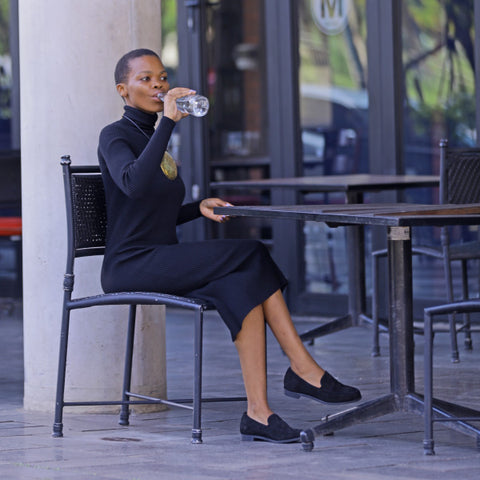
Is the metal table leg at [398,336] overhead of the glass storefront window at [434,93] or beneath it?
beneath

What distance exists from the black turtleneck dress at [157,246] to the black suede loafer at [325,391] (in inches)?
12.7

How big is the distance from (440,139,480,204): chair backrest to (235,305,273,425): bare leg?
2094mm

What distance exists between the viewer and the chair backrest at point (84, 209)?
4.21 m

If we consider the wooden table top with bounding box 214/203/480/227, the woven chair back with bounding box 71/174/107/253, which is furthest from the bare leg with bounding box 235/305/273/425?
the woven chair back with bounding box 71/174/107/253

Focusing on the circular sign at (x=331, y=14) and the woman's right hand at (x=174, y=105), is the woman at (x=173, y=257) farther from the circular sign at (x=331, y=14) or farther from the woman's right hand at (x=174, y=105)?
the circular sign at (x=331, y=14)

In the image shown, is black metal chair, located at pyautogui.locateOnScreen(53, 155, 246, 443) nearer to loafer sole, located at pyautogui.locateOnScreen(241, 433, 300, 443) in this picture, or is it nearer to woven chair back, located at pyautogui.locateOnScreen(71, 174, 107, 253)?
woven chair back, located at pyautogui.locateOnScreen(71, 174, 107, 253)

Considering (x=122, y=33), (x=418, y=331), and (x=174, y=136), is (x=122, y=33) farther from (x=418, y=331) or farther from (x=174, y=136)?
(x=174, y=136)

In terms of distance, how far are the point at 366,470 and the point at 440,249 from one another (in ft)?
9.09

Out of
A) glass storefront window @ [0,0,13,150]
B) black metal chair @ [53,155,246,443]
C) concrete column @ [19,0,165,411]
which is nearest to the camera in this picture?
black metal chair @ [53,155,246,443]

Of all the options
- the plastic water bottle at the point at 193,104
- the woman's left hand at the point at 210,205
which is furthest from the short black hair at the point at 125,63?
the woman's left hand at the point at 210,205

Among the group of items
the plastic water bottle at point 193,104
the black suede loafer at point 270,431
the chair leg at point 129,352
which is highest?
the plastic water bottle at point 193,104

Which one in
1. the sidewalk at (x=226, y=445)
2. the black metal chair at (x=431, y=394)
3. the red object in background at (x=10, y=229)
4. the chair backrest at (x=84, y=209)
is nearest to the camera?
the sidewalk at (x=226, y=445)

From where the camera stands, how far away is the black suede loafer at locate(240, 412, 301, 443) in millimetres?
3861

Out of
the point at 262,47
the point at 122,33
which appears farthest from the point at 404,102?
the point at 122,33
